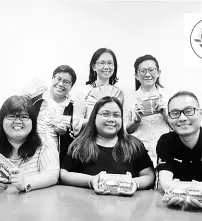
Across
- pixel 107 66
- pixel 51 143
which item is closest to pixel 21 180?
pixel 51 143

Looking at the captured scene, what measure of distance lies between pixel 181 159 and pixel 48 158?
0.84 metres

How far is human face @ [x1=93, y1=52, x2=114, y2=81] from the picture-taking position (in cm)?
278

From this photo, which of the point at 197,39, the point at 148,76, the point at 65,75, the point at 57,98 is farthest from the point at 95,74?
the point at 197,39

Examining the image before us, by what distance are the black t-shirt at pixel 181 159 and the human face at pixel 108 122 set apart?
1.13 ft

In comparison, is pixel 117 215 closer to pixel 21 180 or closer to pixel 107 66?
pixel 21 180

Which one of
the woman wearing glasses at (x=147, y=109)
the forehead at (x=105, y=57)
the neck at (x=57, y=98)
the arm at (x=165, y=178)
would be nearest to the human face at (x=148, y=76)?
the woman wearing glasses at (x=147, y=109)

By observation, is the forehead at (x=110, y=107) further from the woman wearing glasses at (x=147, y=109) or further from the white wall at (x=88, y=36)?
the white wall at (x=88, y=36)

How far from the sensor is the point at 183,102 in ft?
5.51

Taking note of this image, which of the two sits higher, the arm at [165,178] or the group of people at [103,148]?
the group of people at [103,148]

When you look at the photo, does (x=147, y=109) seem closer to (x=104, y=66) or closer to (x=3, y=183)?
(x=104, y=66)

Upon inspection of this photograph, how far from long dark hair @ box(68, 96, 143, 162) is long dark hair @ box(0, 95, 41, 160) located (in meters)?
0.26

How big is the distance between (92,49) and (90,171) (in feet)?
5.96

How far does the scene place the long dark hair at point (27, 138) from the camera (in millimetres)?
1825

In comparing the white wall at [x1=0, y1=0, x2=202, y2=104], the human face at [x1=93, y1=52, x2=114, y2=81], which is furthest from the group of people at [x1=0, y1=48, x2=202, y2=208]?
the white wall at [x1=0, y1=0, x2=202, y2=104]
